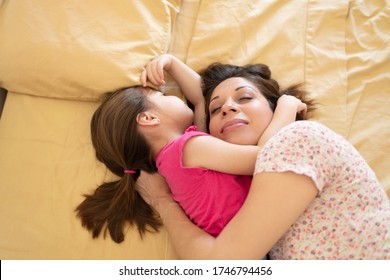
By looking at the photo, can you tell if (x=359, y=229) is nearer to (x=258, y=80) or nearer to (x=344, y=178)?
(x=344, y=178)

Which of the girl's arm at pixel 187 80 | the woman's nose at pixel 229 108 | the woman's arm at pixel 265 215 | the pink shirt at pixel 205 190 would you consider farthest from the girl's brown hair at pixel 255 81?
the woman's arm at pixel 265 215

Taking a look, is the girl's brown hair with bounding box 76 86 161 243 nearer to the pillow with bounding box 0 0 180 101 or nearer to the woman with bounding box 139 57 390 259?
the pillow with bounding box 0 0 180 101

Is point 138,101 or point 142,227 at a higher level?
point 138,101

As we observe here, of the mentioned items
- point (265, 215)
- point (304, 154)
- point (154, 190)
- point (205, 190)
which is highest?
point (304, 154)

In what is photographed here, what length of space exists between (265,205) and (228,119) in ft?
1.12

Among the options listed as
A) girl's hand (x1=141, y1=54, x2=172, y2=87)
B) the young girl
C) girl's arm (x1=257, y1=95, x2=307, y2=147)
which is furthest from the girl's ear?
girl's arm (x1=257, y1=95, x2=307, y2=147)

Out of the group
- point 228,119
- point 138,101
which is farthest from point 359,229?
point 138,101

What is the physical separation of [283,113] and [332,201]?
0.32m

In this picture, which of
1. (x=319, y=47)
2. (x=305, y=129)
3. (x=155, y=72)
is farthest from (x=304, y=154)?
(x=319, y=47)

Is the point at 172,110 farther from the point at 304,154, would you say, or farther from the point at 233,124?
the point at 304,154

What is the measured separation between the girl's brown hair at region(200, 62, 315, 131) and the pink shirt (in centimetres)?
26

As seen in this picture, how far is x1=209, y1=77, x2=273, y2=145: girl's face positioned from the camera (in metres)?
1.01

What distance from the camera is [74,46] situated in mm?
1117
